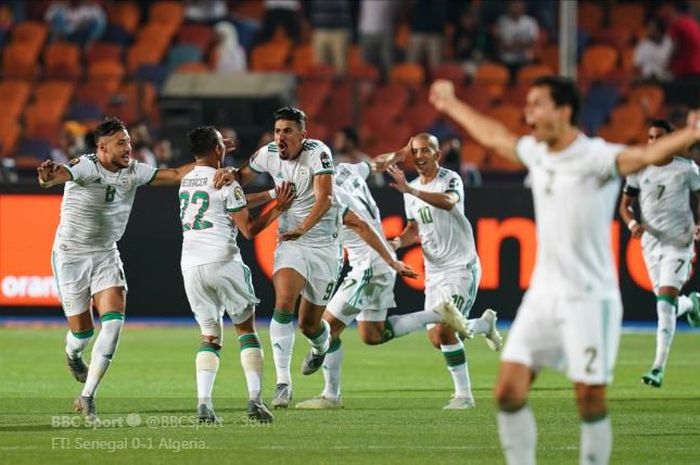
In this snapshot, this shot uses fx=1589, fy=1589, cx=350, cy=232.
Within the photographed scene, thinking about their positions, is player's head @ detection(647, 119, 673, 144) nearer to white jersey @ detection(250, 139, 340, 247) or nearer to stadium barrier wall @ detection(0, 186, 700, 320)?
white jersey @ detection(250, 139, 340, 247)

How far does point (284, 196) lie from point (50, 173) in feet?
5.65

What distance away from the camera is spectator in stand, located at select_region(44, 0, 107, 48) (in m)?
27.8

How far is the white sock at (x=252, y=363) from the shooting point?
11.5 metres

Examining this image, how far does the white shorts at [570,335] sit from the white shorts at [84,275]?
4.78 meters

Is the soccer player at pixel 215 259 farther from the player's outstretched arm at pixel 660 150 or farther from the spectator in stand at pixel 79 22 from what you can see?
the spectator in stand at pixel 79 22

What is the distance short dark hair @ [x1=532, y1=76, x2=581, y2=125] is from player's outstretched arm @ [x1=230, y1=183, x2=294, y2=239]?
378 centimetres

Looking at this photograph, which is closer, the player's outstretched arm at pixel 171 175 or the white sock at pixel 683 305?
the player's outstretched arm at pixel 171 175

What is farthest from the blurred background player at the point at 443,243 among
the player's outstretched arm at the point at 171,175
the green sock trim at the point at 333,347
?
the player's outstretched arm at the point at 171,175

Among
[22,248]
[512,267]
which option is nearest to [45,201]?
[22,248]

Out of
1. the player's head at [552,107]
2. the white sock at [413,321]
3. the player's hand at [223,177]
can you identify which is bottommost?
the white sock at [413,321]

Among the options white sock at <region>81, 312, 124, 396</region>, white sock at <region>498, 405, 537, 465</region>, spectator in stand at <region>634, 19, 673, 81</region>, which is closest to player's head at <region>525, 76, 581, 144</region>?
white sock at <region>498, 405, 537, 465</region>

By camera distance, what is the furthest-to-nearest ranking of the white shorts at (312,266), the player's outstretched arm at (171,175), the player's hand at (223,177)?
the white shorts at (312,266), the player's outstretched arm at (171,175), the player's hand at (223,177)

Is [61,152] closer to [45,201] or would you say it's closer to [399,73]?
[45,201]

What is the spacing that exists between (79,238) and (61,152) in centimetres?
1183
